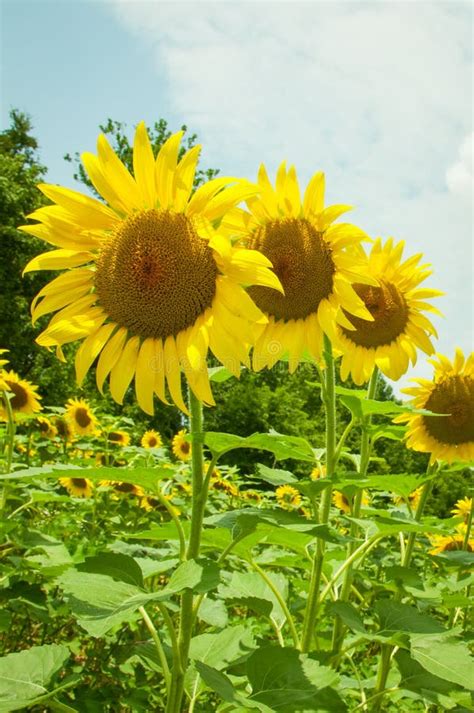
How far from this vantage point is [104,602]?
1604 mm

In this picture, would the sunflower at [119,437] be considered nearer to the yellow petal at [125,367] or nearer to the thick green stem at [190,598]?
the yellow petal at [125,367]

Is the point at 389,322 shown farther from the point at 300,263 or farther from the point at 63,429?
the point at 63,429

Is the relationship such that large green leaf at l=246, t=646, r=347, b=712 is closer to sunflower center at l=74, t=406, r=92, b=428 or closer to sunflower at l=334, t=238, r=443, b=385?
sunflower at l=334, t=238, r=443, b=385

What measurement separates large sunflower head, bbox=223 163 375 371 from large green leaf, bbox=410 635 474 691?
100 cm

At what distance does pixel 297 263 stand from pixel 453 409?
71.7 inches

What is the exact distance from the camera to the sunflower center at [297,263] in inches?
88.7

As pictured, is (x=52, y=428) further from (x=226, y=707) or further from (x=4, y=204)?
(x=4, y=204)

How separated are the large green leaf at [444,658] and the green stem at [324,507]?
Answer: 1.10ft

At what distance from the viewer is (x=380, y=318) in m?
3.19

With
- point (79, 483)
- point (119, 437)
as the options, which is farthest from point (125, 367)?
point (119, 437)

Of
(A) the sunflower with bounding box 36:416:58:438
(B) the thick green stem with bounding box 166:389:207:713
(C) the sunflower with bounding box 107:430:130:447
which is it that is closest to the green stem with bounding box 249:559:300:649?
(B) the thick green stem with bounding box 166:389:207:713

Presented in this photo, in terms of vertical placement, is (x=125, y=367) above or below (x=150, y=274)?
below

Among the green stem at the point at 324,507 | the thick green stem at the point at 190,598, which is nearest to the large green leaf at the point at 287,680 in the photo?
the thick green stem at the point at 190,598

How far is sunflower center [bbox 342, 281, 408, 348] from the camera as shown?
3141 mm
